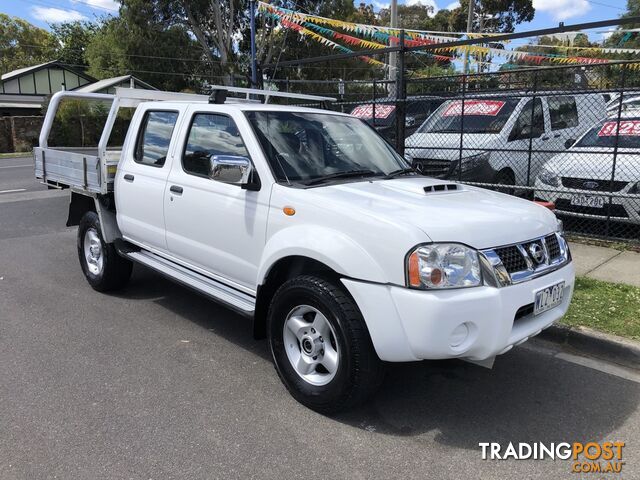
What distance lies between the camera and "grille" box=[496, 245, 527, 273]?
10.1 ft

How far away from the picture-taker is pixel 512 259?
3.11 m

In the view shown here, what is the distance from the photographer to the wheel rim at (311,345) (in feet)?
10.8

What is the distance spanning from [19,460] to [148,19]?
1223 inches

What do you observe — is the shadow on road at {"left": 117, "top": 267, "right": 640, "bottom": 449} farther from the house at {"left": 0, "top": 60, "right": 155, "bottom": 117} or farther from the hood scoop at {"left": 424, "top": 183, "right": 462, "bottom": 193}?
the house at {"left": 0, "top": 60, "right": 155, "bottom": 117}

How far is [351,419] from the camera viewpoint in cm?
327

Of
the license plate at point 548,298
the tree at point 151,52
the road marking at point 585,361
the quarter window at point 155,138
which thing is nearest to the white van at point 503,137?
the road marking at point 585,361

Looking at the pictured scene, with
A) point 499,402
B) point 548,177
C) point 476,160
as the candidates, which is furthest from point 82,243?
point 548,177

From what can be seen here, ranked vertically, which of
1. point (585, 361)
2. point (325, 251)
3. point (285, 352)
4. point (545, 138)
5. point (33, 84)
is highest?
point (33, 84)

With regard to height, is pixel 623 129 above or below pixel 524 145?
above

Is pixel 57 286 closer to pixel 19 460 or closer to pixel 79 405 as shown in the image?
pixel 79 405

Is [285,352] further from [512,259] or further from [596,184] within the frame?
[596,184]

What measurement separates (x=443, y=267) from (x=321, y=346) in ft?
3.10

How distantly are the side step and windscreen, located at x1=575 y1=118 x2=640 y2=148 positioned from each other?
5.62 metres

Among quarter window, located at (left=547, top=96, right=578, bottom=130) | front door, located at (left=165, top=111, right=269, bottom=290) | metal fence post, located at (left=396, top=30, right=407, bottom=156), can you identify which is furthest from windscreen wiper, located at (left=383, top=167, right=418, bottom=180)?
quarter window, located at (left=547, top=96, right=578, bottom=130)
